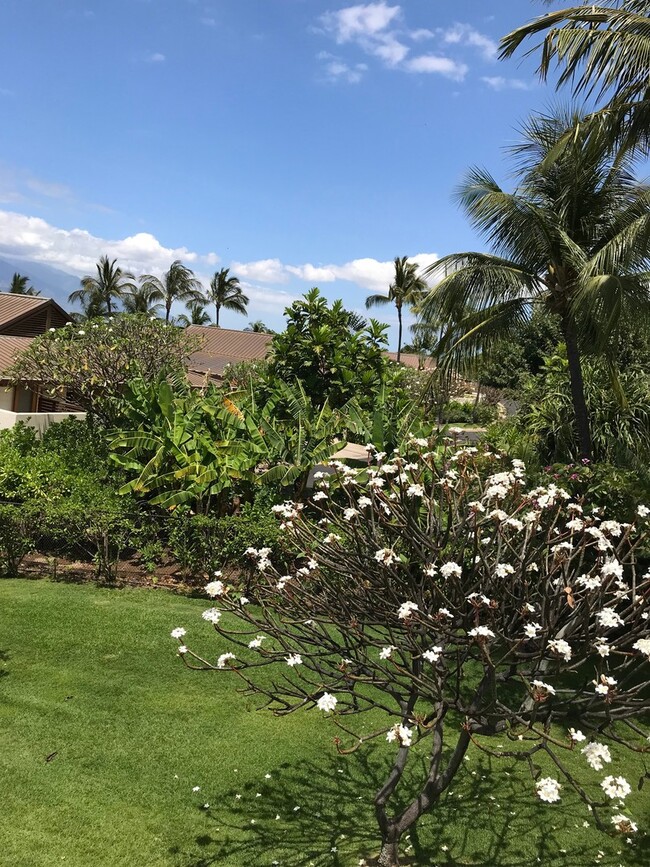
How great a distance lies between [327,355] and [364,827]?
816cm

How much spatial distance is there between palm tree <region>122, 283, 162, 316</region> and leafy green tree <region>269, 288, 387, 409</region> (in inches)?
1951

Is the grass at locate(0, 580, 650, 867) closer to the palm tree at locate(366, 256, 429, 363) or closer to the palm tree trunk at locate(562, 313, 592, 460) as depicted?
the palm tree trunk at locate(562, 313, 592, 460)

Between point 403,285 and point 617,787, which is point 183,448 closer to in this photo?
point 617,787

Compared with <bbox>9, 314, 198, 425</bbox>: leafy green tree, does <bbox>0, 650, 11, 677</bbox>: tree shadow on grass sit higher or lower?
lower

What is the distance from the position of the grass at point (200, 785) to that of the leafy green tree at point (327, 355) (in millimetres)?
Answer: 5999

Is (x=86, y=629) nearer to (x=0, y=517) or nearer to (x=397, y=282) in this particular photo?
(x=0, y=517)

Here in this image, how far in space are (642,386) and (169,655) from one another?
954 centimetres

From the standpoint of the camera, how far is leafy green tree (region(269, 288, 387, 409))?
11258mm

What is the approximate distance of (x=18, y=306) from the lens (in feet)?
95.8

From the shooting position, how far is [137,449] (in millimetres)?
10008

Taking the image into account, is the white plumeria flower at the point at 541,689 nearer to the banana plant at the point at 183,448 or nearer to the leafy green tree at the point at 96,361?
the banana plant at the point at 183,448

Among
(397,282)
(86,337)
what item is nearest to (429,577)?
(86,337)

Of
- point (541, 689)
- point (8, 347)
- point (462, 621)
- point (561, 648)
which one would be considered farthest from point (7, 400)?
point (561, 648)

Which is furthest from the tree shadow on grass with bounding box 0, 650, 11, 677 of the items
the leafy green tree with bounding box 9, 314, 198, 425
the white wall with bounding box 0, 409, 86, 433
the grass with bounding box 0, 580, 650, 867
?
the white wall with bounding box 0, 409, 86, 433
